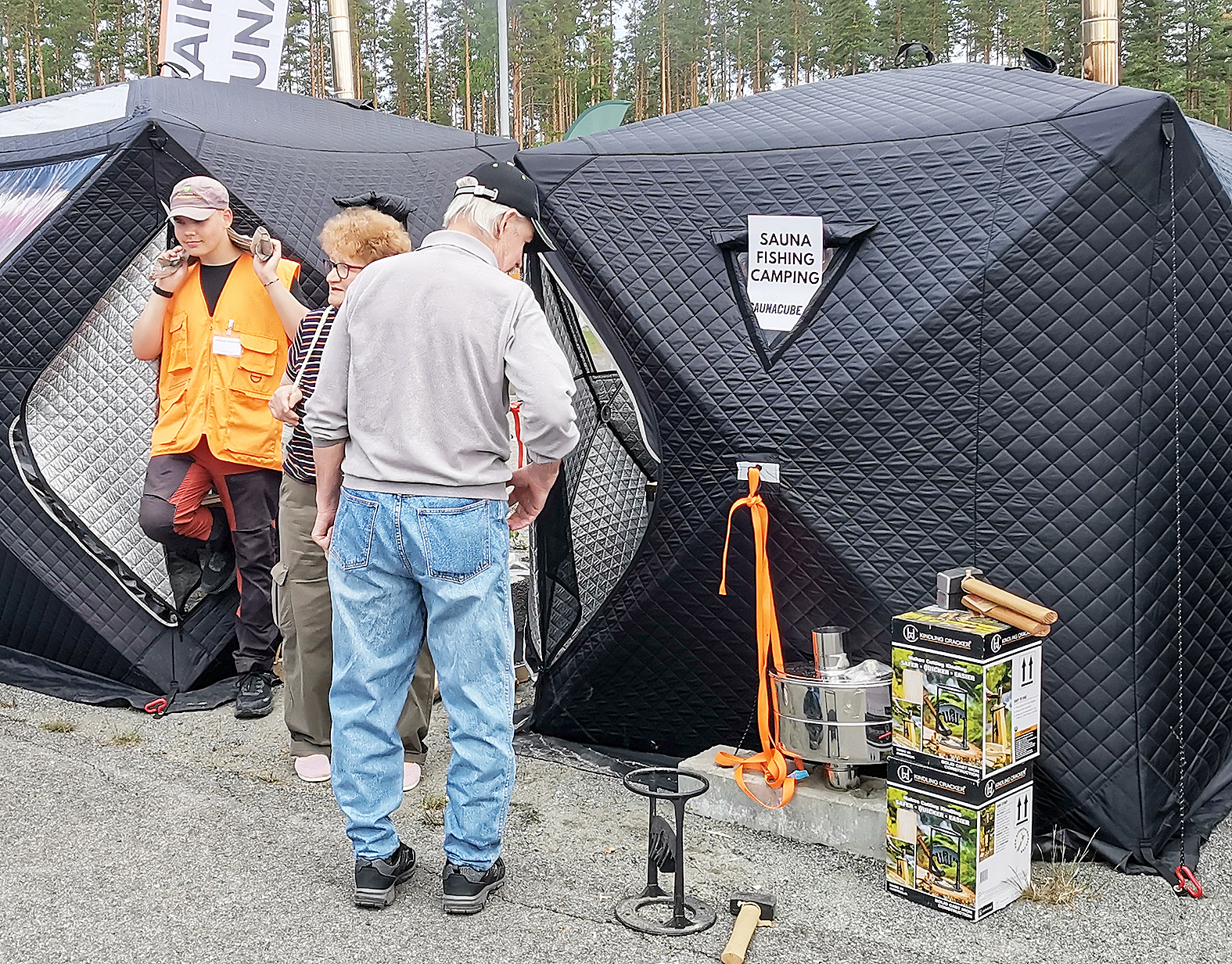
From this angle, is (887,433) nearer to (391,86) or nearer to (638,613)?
(638,613)

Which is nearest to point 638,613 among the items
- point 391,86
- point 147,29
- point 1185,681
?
point 1185,681

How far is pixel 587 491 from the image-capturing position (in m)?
3.69

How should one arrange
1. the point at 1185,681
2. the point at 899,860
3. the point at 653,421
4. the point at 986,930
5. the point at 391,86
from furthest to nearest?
the point at 391,86 → the point at 653,421 → the point at 1185,681 → the point at 899,860 → the point at 986,930

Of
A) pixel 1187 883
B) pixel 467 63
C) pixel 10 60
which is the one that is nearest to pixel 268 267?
pixel 1187 883

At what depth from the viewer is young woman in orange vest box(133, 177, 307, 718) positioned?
3.99 meters

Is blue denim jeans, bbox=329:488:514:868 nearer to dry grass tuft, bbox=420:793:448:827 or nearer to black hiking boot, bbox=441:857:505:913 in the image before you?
black hiking boot, bbox=441:857:505:913

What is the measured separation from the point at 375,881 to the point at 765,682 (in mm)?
1043

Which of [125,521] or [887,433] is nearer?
[887,433]

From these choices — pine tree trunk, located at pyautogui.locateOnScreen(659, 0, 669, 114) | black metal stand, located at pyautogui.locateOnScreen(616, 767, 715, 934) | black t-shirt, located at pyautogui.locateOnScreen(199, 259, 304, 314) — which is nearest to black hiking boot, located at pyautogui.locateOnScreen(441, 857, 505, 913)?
black metal stand, located at pyautogui.locateOnScreen(616, 767, 715, 934)

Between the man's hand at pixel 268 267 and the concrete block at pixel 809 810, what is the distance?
2066 millimetres

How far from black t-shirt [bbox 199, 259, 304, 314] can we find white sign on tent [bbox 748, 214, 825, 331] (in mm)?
1885

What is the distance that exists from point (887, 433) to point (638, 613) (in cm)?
90

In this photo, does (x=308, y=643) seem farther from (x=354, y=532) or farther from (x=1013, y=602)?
(x=1013, y=602)

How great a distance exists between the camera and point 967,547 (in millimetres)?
2895
